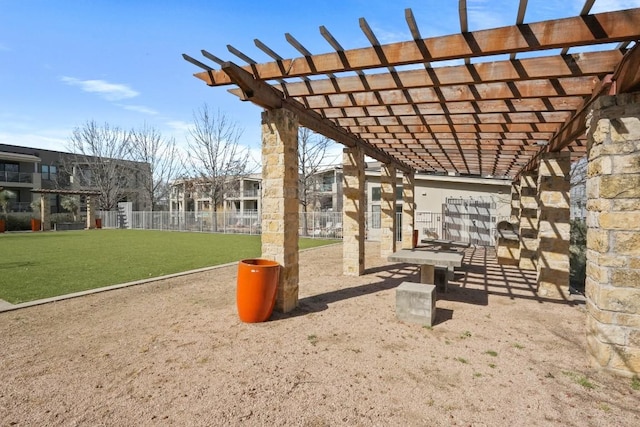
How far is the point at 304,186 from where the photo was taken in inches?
981

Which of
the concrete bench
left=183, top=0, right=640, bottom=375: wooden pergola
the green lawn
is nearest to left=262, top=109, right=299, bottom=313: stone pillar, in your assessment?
left=183, top=0, right=640, bottom=375: wooden pergola

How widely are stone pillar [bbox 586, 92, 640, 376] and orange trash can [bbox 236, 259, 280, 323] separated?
423 cm

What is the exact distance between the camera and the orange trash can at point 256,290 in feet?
16.4

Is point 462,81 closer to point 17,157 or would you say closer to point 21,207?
point 21,207

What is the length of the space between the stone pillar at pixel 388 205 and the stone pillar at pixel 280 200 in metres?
6.27

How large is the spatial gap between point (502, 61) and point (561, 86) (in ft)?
4.07

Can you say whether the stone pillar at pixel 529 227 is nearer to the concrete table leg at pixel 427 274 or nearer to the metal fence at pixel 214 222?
the concrete table leg at pixel 427 274

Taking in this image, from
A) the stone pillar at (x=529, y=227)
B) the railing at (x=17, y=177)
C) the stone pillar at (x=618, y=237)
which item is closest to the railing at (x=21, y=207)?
the railing at (x=17, y=177)

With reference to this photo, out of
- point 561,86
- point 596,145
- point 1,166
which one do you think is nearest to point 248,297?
point 596,145

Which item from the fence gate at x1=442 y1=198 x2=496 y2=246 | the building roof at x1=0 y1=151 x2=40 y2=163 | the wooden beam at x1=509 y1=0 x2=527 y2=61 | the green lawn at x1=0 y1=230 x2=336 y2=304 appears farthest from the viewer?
the building roof at x1=0 y1=151 x2=40 y2=163

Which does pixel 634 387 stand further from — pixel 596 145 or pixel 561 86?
pixel 561 86

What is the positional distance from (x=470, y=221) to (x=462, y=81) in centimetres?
1496

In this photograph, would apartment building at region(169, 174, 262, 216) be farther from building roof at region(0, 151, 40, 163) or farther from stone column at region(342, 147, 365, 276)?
stone column at region(342, 147, 365, 276)

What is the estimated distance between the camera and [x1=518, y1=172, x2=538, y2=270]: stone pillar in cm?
983
